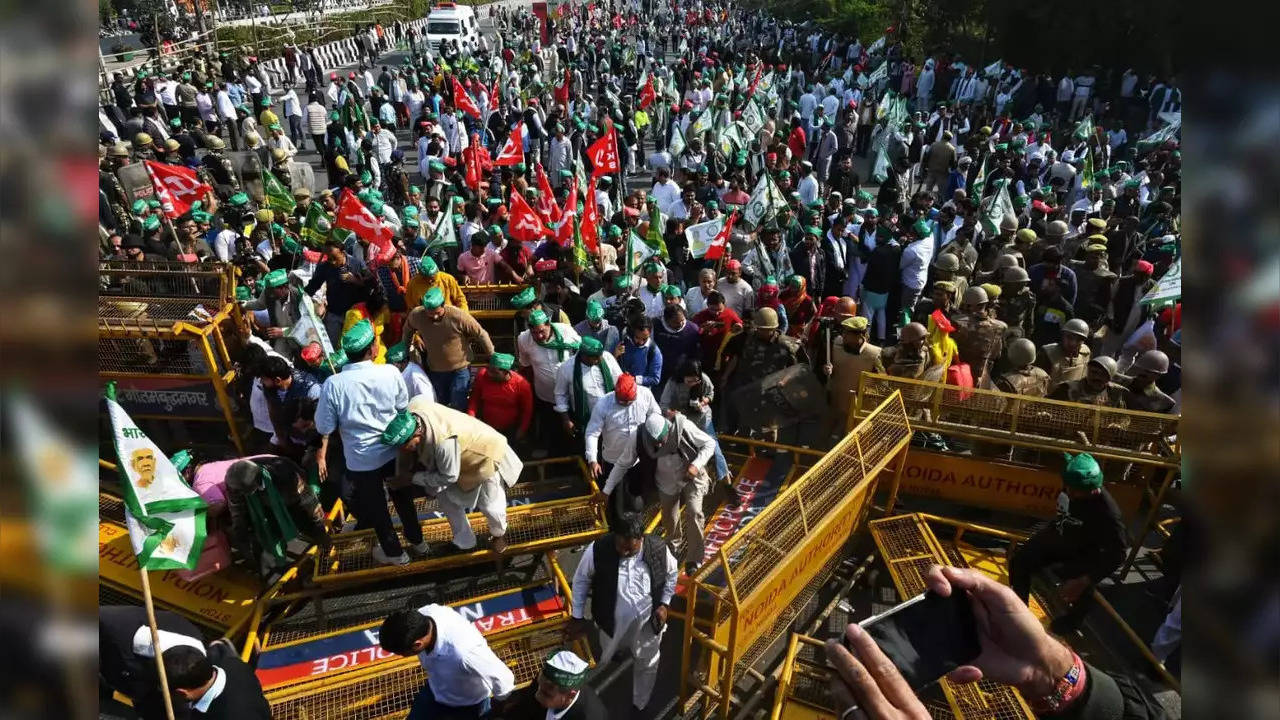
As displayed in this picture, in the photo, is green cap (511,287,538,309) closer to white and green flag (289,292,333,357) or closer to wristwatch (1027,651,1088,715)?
white and green flag (289,292,333,357)

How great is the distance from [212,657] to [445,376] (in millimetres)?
3445

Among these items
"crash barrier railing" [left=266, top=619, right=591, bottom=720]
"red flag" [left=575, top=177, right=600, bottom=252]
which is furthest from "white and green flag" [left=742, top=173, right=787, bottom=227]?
"crash barrier railing" [left=266, top=619, right=591, bottom=720]

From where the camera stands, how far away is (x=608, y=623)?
4.57m

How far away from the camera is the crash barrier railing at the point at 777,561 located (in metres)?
4.29

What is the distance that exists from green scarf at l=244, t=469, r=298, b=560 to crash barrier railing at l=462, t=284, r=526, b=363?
3922mm

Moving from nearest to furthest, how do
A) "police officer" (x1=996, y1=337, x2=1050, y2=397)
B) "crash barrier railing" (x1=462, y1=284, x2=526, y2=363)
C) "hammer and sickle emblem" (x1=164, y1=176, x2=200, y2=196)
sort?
"police officer" (x1=996, y1=337, x2=1050, y2=397), "crash barrier railing" (x1=462, y1=284, x2=526, y2=363), "hammer and sickle emblem" (x1=164, y1=176, x2=200, y2=196)

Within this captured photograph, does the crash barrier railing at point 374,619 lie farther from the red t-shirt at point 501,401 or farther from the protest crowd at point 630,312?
the red t-shirt at point 501,401

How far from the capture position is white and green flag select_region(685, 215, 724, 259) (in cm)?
889

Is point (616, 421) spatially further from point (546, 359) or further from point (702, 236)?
point (702, 236)

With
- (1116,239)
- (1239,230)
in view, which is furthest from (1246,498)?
(1116,239)

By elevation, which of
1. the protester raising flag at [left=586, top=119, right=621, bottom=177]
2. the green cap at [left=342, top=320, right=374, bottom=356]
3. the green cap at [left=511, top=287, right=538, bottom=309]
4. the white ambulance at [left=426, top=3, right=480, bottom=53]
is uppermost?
the white ambulance at [left=426, top=3, right=480, bottom=53]

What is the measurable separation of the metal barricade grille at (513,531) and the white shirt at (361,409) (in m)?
0.84

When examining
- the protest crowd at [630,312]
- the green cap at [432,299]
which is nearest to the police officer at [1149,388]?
the protest crowd at [630,312]

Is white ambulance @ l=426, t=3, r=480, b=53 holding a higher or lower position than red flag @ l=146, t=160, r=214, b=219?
higher
